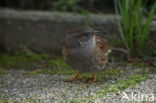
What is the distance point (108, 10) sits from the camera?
7.13 metres

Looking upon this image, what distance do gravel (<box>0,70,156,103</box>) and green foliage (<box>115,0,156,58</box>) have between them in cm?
92

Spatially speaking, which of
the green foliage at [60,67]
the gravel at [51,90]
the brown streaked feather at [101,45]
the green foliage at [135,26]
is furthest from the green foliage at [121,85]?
the green foliage at [60,67]

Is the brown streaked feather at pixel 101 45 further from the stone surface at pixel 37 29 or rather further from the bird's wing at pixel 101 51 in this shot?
the stone surface at pixel 37 29

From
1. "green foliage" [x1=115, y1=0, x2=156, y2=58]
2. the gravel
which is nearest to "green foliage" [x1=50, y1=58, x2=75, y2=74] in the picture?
the gravel

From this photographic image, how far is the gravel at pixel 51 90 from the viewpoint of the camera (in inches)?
127

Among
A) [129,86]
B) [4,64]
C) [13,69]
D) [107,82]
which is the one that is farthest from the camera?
[4,64]

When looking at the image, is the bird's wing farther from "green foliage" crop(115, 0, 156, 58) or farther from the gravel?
"green foliage" crop(115, 0, 156, 58)

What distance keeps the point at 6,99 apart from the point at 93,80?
1.34 m

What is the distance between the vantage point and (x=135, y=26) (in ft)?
16.0

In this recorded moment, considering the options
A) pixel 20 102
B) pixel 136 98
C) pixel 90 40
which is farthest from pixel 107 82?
pixel 20 102

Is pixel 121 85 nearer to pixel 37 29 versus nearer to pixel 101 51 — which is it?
pixel 101 51

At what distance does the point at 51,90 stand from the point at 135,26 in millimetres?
1983

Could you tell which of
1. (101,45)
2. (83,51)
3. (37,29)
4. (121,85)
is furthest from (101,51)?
(37,29)

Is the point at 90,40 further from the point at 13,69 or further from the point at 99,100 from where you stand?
the point at 13,69
